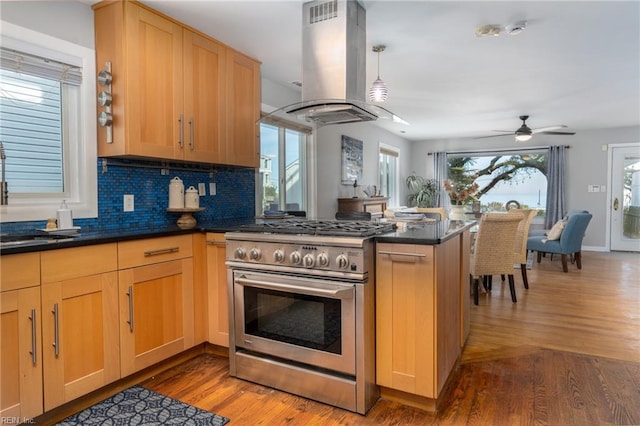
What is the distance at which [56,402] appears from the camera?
1.82 m

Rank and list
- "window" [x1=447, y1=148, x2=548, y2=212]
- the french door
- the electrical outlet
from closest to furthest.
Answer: the electrical outlet → the french door → "window" [x1=447, y1=148, x2=548, y2=212]

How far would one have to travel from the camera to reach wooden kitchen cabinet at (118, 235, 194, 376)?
2117mm

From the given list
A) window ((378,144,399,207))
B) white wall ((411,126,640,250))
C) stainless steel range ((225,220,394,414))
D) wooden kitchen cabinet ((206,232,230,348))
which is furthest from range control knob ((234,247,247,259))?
white wall ((411,126,640,250))

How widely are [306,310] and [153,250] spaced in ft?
3.19

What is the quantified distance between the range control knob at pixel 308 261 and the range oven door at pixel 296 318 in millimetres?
82

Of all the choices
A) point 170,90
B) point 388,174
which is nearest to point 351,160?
point 388,174

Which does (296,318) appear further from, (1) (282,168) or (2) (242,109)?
(1) (282,168)

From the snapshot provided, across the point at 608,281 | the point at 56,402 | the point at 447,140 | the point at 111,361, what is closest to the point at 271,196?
the point at 111,361

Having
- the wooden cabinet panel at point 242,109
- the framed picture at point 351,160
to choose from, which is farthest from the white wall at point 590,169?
the wooden cabinet panel at point 242,109

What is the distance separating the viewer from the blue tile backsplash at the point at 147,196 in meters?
2.46

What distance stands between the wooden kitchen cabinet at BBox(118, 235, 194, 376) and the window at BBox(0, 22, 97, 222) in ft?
1.76

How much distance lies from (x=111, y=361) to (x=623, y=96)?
5993mm

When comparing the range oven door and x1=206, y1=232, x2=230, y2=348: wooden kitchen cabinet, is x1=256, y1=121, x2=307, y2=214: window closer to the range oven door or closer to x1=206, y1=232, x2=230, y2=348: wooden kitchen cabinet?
x1=206, y1=232, x2=230, y2=348: wooden kitchen cabinet

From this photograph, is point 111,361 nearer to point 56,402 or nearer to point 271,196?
point 56,402
